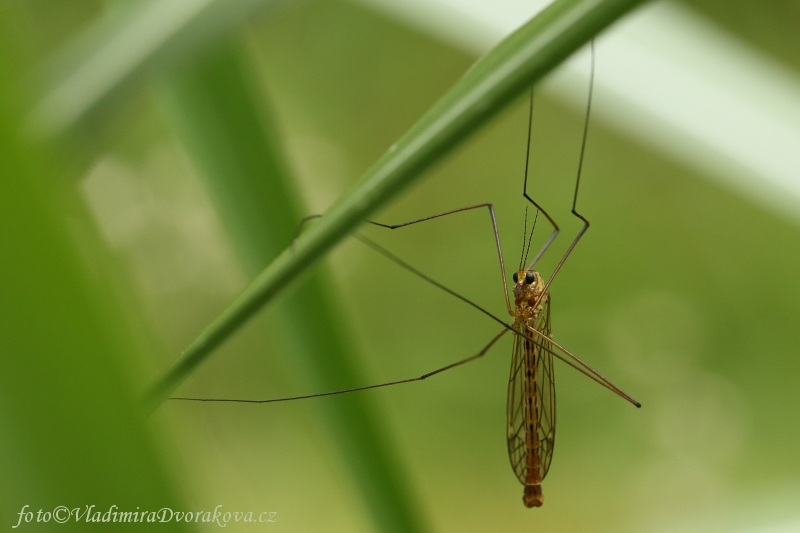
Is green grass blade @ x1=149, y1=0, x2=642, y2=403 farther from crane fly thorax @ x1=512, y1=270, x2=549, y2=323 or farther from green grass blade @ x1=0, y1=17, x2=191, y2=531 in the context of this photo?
crane fly thorax @ x1=512, y1=270, x2=549, y2=323

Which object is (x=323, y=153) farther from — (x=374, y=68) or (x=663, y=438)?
(x=663, y=438)

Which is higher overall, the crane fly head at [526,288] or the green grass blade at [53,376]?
the crane fly head at [526,288]

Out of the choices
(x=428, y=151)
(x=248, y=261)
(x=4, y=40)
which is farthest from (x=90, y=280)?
(x=248, y=261)

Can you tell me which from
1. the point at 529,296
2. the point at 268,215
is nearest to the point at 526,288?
the point at 529,296

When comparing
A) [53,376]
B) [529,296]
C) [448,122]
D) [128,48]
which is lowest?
[53,376]

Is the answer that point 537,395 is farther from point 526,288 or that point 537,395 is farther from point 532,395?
point 526,288

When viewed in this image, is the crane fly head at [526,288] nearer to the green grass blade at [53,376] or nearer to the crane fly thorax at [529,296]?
the crane fly thorax at [529,296]

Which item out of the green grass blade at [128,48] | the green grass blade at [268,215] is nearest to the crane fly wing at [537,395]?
the green grass blade at [268,215]
